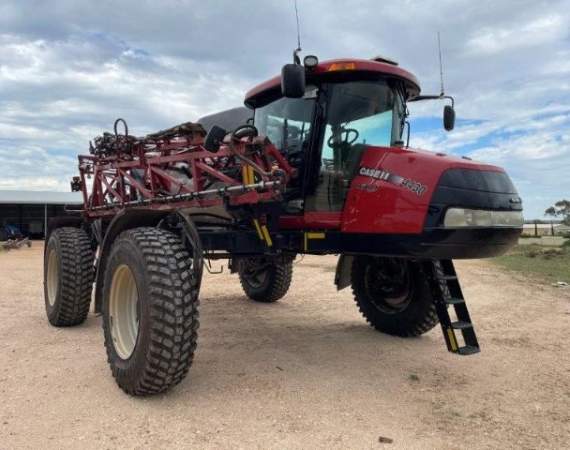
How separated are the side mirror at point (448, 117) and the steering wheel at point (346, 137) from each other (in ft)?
4.26

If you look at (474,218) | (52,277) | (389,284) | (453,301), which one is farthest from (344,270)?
(52,277)

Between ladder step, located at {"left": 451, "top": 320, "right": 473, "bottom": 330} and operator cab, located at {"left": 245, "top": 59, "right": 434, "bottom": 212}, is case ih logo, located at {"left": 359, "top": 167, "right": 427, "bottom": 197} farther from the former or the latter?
ladder step, located at {"left": 451, "top": 320, "right": 473, "bottom": 330}

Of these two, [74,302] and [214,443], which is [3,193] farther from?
[214,443]

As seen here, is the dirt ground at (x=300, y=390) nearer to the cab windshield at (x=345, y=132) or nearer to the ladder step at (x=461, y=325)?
the ladder step at (x=461, y=325)

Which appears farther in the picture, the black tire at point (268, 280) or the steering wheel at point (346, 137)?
the black tire at point (268, 280)

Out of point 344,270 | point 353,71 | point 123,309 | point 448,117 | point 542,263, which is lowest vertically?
point 542,263

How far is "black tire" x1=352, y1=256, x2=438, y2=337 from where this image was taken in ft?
18.8

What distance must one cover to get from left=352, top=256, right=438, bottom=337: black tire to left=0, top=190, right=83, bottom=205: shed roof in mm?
28620

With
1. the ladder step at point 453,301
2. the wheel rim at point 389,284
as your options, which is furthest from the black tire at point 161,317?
the wheel rim at point 389,284

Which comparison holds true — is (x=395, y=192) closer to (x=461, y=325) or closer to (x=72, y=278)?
(x=461, y=325)

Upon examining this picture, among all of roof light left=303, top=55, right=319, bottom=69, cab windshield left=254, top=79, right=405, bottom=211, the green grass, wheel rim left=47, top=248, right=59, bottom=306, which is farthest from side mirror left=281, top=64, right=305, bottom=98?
the green grass

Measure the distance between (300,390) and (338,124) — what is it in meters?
2.23

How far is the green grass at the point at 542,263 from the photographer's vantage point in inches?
511

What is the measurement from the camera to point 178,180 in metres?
5.49
